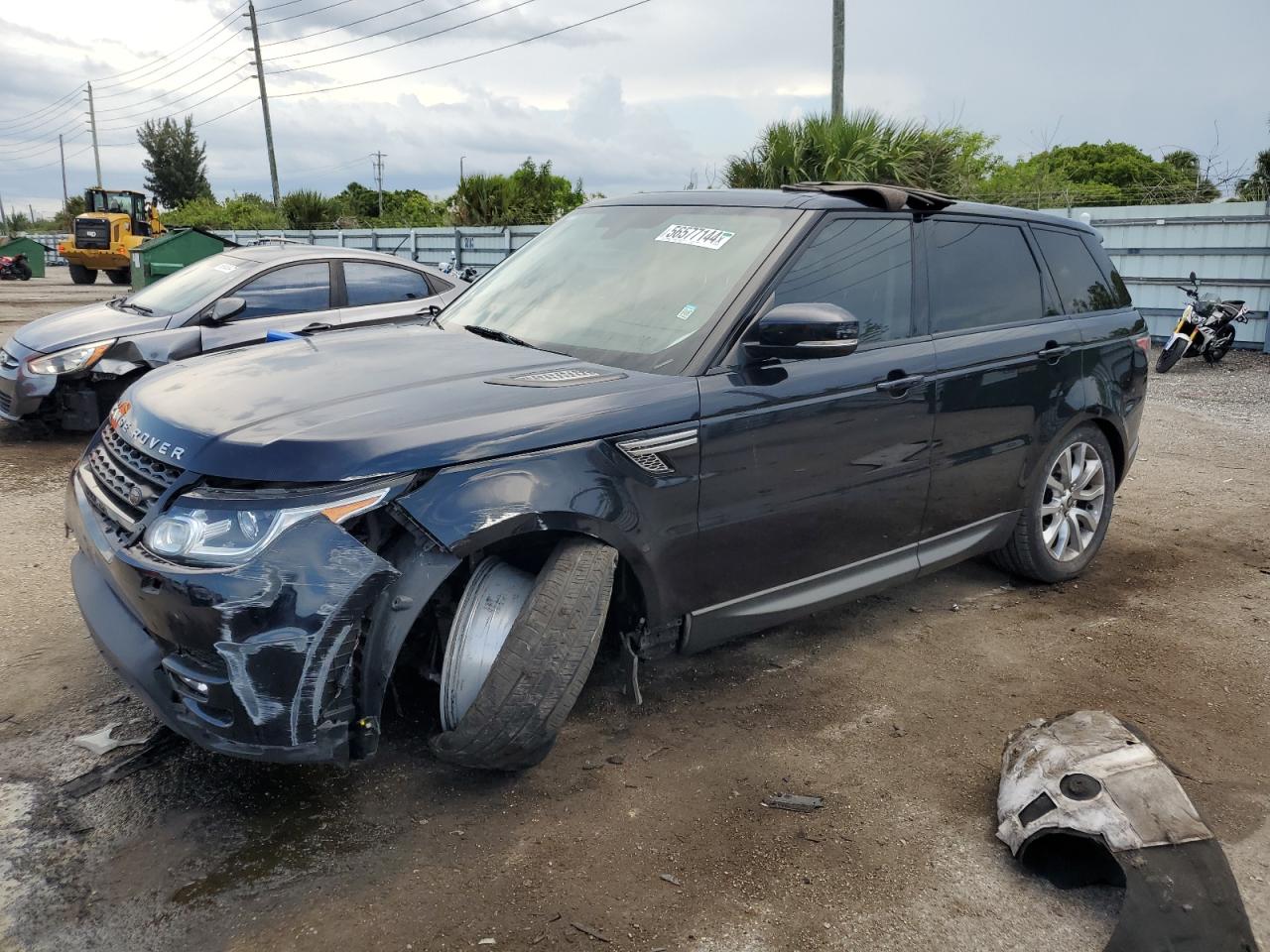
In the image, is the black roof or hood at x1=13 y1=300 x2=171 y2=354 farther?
hood at x1=13 y1=300 x2=171 y2=354

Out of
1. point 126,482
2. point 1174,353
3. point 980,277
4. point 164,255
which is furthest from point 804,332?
point 164,255

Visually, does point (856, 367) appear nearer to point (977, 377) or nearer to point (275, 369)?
point (977, 377)

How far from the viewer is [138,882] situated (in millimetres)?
2520

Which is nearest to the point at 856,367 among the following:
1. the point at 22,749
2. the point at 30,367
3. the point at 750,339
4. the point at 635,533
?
the point at 750,339

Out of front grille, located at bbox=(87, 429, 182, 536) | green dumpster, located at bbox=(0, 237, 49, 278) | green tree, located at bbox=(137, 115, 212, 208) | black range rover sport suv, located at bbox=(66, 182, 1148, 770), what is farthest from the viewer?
green tree, located at bbox=(137, 115, 212, 208)

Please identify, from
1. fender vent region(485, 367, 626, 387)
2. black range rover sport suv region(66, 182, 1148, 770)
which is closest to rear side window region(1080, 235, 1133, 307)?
black range rover sport suv region(66, 182, 1148, 770)

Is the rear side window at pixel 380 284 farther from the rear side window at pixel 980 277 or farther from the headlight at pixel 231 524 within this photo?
the headlight at pixel 231 524

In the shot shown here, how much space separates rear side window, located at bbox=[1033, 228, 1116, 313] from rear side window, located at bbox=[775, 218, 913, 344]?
1109mm

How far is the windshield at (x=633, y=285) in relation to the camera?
10.9 feet

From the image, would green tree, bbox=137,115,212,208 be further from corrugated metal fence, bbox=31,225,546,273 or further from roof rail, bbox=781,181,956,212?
roof rail, bbox=781,181,956,212

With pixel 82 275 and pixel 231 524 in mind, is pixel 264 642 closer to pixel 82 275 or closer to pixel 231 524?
pixel 231 524

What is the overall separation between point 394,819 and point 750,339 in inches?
71.9

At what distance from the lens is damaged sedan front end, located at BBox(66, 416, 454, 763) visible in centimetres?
242

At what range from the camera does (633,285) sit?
3.56 m
